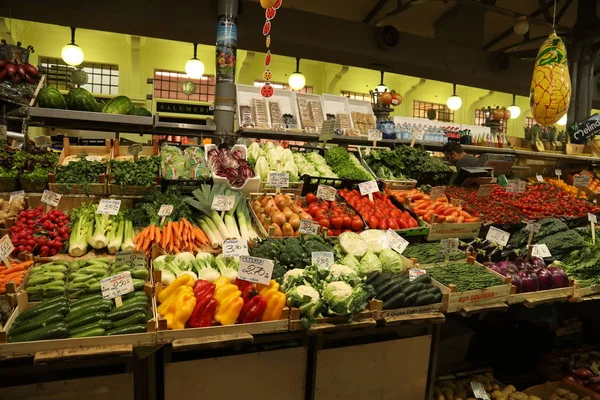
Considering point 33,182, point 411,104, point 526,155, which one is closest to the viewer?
point 33,182

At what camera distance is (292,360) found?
8.52 ft

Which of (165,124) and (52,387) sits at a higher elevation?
Result: (165,124)

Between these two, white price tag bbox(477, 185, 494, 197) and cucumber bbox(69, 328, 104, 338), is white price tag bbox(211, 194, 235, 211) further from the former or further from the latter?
white price tag bbox(477, 185, 494, 197)

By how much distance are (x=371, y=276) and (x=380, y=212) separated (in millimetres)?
1170

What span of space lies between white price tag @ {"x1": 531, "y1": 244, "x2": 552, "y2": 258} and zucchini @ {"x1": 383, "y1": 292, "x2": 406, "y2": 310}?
6.01 ft

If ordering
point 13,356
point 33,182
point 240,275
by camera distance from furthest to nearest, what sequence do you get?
1. point 33,182
2. point 240,275
3. point 13,356

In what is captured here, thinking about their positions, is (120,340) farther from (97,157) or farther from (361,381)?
(97,157)

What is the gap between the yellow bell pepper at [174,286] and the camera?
2.49m

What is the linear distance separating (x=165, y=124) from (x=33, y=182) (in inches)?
54.5

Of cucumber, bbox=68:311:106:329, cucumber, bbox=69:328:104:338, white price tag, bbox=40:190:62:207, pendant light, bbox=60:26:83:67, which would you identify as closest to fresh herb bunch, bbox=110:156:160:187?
white price tag, bbox=40:190:62:207

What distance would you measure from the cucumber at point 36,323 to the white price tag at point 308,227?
5.85 feet

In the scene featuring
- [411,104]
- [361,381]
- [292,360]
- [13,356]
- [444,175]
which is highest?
[411,104]

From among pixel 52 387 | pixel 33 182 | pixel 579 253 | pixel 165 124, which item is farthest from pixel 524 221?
pixel 33 182

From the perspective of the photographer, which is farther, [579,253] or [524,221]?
[524,221]
